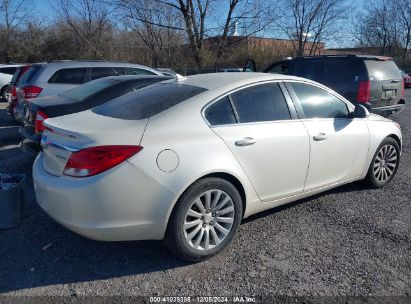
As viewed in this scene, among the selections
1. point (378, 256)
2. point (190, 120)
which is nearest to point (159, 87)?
point (190, 120)

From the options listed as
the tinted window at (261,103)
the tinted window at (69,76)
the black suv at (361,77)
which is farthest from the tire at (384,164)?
the tinted window at (69,76)

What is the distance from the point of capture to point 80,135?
9.77 feet

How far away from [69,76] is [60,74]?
0.79 feet

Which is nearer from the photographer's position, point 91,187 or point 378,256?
point 91,187

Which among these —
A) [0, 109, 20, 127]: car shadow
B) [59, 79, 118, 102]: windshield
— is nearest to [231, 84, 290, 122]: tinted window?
[59, 79, 118, 102]: windshield

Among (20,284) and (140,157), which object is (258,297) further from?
(20,284)

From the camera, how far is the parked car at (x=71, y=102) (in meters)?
4.96

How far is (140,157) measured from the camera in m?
2.87

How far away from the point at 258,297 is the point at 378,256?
4.17 feet

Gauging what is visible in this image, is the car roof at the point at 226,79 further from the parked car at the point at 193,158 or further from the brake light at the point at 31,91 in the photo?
the brake light at the point at 31,91

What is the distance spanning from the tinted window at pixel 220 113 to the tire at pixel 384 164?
2329mm

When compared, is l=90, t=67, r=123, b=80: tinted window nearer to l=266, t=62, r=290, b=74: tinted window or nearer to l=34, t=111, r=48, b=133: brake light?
l=266, t=62, r=290, b=74: tinted window

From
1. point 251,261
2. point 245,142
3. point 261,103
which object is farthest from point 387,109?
point 251,261

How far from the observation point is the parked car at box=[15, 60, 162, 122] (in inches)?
321
